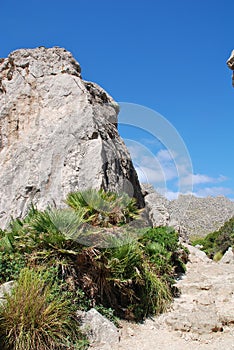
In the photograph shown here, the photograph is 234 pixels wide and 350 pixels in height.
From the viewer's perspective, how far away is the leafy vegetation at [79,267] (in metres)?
5.37

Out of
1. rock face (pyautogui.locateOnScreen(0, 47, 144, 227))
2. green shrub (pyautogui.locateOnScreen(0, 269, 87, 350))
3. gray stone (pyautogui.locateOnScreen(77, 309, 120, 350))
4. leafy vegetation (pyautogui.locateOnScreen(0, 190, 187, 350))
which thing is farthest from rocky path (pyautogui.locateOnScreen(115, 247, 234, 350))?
rock face (pyautogui.locateOnScreen(0, 47, 144, 227))

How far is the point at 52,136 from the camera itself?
36.4ft

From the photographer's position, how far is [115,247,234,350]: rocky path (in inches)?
225

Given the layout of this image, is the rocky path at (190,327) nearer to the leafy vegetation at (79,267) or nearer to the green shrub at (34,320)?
the leafy vegetation at (79,267)

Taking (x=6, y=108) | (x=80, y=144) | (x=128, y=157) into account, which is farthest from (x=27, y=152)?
(x=128, y=157)

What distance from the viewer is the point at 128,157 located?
13391 millimetres

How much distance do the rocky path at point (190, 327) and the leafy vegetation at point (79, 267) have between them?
375 millimetres

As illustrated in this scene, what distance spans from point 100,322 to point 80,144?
6.02 metres

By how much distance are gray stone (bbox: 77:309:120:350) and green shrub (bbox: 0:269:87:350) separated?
225mm

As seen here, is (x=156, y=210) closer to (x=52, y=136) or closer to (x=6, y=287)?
(x=52, y=136)

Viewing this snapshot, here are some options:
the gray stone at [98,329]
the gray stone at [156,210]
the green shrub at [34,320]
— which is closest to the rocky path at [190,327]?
the gray stone at [98,329]

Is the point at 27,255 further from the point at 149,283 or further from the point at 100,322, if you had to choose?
the point at 149,283

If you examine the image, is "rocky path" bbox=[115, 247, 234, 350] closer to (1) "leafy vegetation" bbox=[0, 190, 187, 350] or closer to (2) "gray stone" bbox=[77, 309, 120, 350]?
(2) "gray stone" bbox=[77, 309, 120, 350]

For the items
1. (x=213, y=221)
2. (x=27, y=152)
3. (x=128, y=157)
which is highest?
(x=213, y=221)
